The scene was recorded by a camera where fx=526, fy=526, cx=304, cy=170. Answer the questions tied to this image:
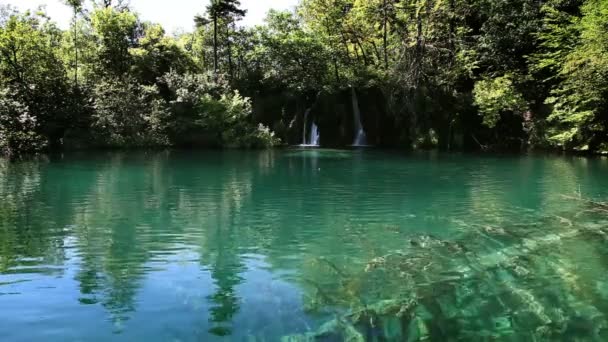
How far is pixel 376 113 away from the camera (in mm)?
42312

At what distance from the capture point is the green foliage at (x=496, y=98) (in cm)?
3459

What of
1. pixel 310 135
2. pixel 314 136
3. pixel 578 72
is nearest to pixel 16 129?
pixel 310 135

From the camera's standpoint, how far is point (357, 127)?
42.5 m

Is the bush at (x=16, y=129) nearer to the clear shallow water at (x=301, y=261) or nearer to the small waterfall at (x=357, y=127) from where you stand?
the clear shallow water at (x=301, y=261)

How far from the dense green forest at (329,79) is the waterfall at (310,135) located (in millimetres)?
300

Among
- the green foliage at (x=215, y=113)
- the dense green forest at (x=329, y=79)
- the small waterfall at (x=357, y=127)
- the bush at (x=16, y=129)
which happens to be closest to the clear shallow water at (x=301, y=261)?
the bush at (x=16, y=129)

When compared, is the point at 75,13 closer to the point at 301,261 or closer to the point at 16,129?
the point at 16,129

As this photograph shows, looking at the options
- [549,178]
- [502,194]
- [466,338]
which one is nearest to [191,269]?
[466,338]

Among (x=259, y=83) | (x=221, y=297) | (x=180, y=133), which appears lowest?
(x=221, y=297)

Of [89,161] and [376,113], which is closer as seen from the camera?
[89,161]

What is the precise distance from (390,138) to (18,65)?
28041mm

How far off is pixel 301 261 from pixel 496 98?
29.4m

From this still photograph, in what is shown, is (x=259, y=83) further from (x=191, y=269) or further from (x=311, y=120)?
(x=191, y=269)

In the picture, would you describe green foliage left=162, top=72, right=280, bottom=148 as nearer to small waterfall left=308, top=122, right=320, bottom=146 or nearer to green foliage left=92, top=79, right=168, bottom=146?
green foliage left=92, top=79, right=168, bottom=146
